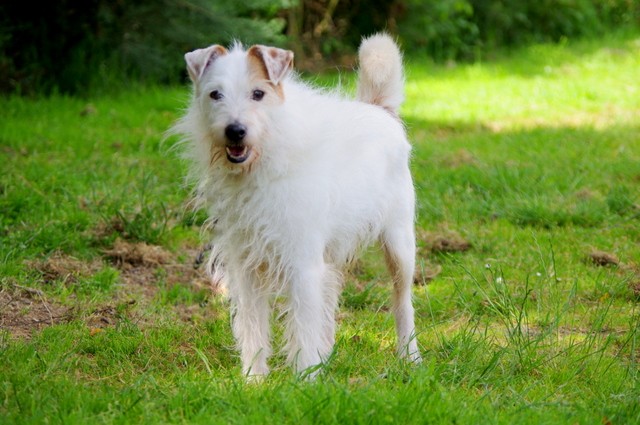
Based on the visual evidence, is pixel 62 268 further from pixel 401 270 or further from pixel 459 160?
pixel 459 160

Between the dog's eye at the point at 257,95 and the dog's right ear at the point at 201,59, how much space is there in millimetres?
262

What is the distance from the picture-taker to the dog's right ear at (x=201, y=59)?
4.04 metres

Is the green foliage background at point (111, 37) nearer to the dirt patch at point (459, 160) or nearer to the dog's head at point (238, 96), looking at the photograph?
the dirt patch at point (459, 160)

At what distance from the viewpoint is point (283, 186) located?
3994mm

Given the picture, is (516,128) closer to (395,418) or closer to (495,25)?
(495,25)

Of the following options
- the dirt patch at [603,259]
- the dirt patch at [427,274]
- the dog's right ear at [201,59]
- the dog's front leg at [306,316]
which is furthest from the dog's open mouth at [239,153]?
the dirt patch at [603,259]

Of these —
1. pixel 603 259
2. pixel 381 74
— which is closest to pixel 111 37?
pixel 381 74

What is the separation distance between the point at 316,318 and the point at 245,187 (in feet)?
2.13

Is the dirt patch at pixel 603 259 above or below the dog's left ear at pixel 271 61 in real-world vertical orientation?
below

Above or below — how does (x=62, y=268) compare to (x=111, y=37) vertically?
below

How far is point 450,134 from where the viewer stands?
9234mm

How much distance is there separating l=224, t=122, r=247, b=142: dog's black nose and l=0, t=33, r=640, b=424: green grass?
99 cm

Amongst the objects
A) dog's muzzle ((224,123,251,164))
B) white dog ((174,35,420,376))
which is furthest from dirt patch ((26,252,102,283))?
dog's muzzle ((224,123,251,164))

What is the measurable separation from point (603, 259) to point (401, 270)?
173 centimetres
